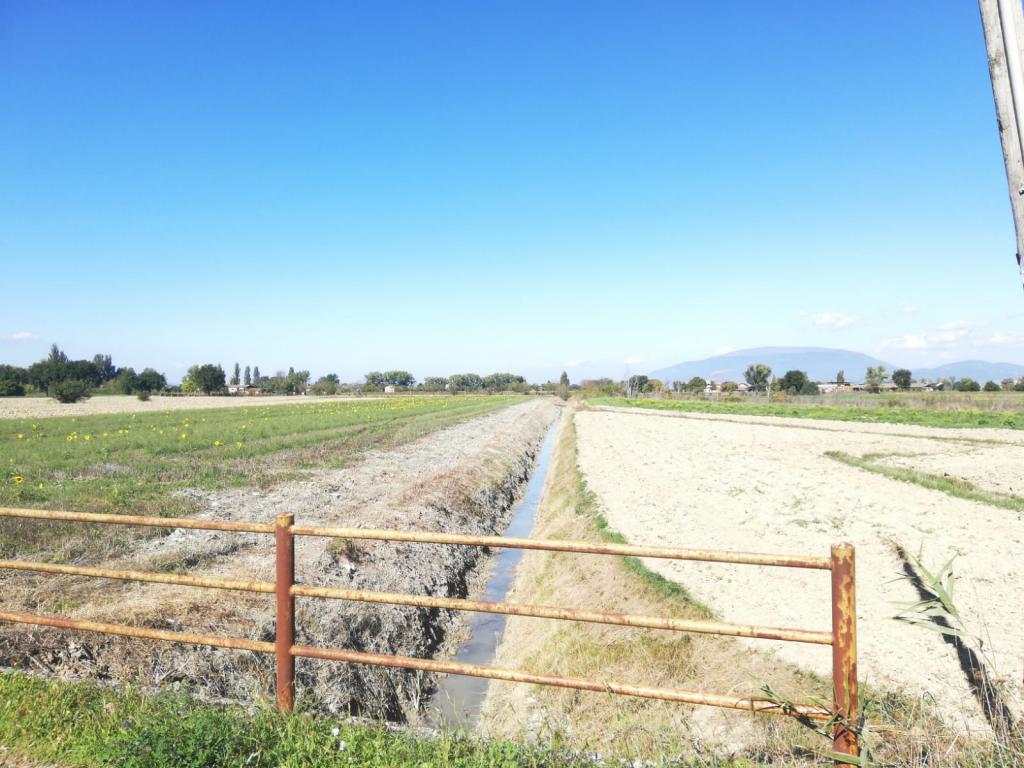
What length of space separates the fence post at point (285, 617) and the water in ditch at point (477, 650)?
106 centimetres

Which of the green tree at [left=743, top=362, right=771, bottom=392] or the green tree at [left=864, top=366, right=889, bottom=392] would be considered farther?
the green tree at [left=743, top=362, right=771, bottom=392]

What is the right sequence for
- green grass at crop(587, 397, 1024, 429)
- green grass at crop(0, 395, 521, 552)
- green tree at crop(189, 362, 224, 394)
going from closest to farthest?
green grass at crop(0, 395, 521, 552), green grass at crop(587, 397, 1024, 429), green tree at crop(189, 362, 224, 394)

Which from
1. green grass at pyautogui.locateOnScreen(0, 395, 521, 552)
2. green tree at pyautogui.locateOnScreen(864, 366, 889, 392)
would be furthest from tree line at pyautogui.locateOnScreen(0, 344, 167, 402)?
green tree at pyautogui.locateOnScreen(864, 366, 889, 392)

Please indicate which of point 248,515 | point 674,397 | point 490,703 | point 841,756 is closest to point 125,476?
point 248,515

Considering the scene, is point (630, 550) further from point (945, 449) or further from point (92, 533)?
point (945, 449)

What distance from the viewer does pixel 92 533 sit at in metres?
9.88

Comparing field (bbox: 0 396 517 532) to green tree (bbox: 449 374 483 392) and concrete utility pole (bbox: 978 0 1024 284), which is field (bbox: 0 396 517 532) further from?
green tree (bbox: 449 374 483 392)

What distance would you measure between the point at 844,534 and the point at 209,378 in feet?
381

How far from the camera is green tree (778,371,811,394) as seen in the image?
103425mm

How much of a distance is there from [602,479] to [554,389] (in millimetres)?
124413

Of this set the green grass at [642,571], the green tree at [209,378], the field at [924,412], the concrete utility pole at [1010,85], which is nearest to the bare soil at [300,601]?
the green grass at [642,571]

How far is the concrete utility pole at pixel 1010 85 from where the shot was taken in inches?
127

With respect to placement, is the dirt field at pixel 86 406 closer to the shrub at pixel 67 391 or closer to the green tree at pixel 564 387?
the shrub at pixel 67 391

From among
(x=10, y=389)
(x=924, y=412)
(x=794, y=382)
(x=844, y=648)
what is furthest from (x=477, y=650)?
(x=794, y=382)
